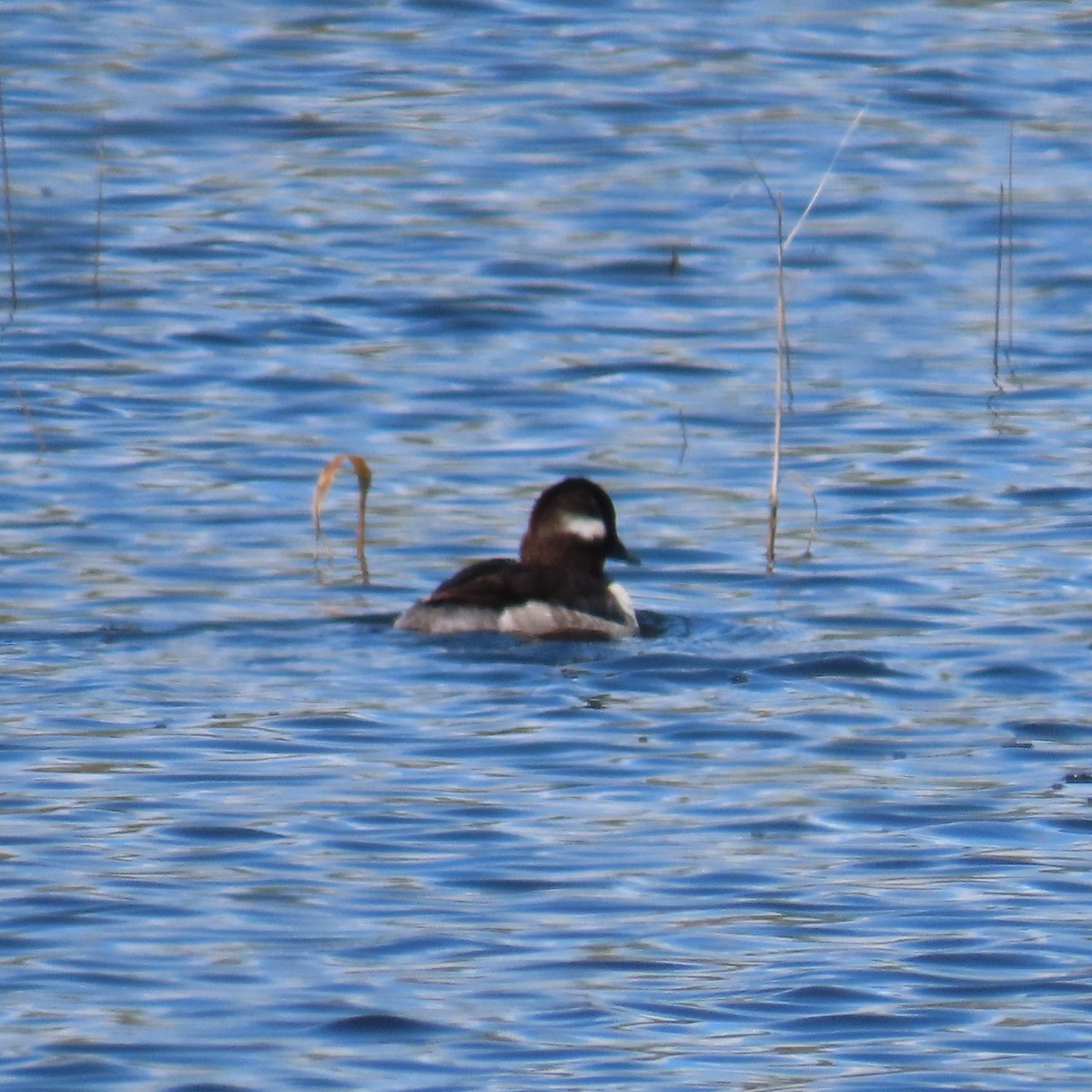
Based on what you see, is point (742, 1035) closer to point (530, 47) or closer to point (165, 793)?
point (165, 793)

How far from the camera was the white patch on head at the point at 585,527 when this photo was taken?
1181cm

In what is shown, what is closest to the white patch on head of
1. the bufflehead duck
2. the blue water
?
the bufflehead duck

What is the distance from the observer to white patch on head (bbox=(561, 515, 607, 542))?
11.8 meters

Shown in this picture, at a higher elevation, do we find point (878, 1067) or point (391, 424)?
point (391, 424)

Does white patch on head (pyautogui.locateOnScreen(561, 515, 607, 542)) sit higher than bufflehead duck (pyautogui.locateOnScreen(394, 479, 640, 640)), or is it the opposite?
white patch on head (pyautogui.locateOnScreen(561, 515, 607, 542))

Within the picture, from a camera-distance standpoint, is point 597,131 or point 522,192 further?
point 597,131

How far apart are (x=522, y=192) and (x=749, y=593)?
8161 mm

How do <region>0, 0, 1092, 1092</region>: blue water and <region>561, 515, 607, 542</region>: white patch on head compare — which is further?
<region>561, 515, 607, 542</region>: white patch on head

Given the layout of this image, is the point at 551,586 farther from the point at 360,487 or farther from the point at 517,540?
the point at 517,540

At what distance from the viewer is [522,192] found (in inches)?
764

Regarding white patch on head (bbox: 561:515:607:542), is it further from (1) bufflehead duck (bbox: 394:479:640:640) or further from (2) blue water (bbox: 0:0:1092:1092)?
(2) blue water (bbox: 0:0:1092:1092)

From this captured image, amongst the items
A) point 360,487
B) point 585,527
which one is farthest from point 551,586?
point 360,487

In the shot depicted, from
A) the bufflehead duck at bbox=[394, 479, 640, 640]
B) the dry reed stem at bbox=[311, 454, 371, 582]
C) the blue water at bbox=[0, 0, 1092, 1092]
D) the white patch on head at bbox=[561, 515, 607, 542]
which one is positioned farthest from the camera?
the white patch on head at bbox=[561, 515, 607, 542]

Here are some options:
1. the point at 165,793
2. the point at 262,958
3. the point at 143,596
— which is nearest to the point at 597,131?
the point at 143,596
